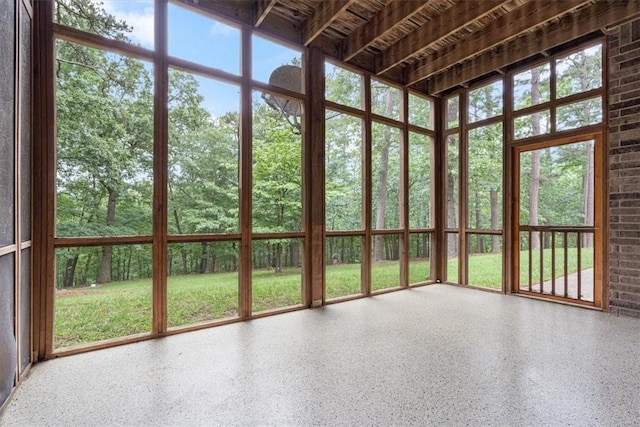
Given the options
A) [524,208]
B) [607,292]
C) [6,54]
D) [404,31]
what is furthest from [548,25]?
[6,54]

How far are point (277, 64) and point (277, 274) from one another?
9.41 feet

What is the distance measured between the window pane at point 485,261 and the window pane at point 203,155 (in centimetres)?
406

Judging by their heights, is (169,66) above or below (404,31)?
below

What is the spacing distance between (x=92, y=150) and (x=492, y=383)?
4.20 metres

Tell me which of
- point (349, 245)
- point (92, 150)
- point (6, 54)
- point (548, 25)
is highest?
point (548, 25)

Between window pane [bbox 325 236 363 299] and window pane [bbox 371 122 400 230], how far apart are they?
613mm

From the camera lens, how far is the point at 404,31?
4.30 m

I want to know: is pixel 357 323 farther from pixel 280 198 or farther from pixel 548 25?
pixel 548 25

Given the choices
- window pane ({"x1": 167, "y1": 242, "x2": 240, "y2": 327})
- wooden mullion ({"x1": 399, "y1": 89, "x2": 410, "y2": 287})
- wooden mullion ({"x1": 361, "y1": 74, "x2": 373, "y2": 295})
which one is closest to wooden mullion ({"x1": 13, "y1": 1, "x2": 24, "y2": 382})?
window pane ({"x1": 167, "y1": 242, "x2": 240, "y2": 327})

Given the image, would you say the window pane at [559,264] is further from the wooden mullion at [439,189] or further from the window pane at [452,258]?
the wooden mullion at [439,189]

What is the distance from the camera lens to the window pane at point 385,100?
506cm

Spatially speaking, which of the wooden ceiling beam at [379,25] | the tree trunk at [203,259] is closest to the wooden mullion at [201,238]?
the tree trunk at [203,259]

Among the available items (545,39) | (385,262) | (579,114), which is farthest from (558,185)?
(385,262)

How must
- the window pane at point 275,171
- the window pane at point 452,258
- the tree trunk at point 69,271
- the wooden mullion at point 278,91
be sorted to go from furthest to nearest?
1. the window pane at point 452,258
2. the window pane at point 275,171
3. the wooden mullion at point 278,91
4. the tree trunk at point 69,271
